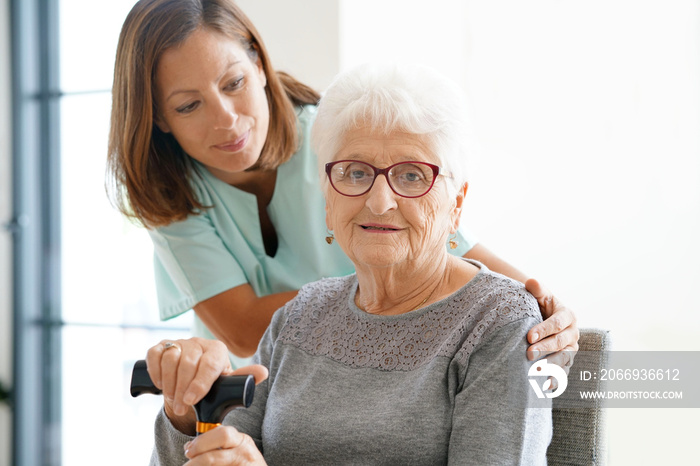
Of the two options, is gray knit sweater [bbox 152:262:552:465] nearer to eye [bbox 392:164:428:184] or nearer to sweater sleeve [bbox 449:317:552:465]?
sweater sleeve [bbox 449:317:552:465]

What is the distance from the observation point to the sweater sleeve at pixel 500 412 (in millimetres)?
1144

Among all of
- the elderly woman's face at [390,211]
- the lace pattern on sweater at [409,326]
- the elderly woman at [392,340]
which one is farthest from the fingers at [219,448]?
the elderly woman's face at [390,211]

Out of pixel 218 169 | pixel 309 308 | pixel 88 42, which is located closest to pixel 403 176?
pixel 309 308

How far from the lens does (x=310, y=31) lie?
256cm

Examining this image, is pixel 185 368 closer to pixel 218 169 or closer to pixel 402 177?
pixel 402 177

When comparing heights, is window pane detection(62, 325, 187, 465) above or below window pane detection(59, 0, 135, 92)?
below

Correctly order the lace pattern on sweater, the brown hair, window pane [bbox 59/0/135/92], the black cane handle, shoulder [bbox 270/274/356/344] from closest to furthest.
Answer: the black cane handle
the lace pattern on sweater
shoulder [bbox 270/274/356/344]
the brown hair
window pane [bbox 59/0/135/92]

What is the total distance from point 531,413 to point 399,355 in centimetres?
28

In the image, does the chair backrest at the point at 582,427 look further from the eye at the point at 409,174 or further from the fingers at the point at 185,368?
the fingers at the point at 185,368

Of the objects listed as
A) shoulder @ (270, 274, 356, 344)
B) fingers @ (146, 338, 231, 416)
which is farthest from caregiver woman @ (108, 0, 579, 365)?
fingers @ (146, 338, 231, 416)

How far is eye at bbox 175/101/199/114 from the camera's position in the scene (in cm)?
175

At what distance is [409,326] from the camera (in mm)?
1390

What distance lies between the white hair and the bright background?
1.12 m

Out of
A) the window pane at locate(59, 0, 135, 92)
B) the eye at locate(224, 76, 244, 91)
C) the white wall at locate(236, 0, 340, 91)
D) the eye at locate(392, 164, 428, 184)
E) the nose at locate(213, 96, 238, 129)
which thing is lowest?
the eye at locate(392, 164, 428, 184)
